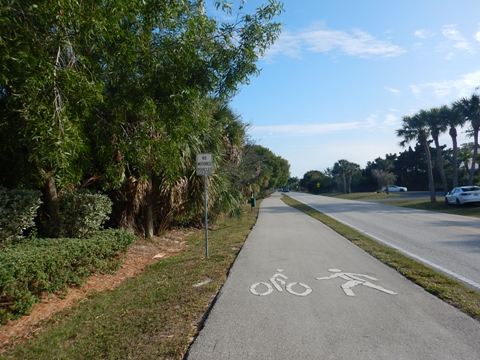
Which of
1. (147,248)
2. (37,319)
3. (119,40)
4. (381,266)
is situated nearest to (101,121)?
(119,40)

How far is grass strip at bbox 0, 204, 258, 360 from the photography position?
505cm

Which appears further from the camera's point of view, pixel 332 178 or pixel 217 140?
pixel 332 178

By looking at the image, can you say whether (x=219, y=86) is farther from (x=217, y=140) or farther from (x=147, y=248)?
(x=217, y=140)

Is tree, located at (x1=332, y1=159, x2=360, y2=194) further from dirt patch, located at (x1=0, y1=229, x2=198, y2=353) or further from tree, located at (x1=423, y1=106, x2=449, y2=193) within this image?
dirt patch, located at (x1=0, y1=229, x2=198, y2=353)

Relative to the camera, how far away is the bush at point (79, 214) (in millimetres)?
10117

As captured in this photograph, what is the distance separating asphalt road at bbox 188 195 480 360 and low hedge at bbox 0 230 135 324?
2.50 meters

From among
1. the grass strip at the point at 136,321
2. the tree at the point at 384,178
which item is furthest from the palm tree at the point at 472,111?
the tree at the point at 384,178

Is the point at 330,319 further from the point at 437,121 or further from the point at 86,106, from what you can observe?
the point at 437,121

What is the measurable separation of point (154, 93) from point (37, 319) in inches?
178

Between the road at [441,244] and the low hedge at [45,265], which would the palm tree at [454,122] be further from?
the low hedge at [45,265]

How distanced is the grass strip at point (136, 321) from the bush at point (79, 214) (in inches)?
66.2

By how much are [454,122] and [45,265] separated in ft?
137

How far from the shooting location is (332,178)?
140375 mm

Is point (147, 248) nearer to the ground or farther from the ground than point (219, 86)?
nearer to the ground
